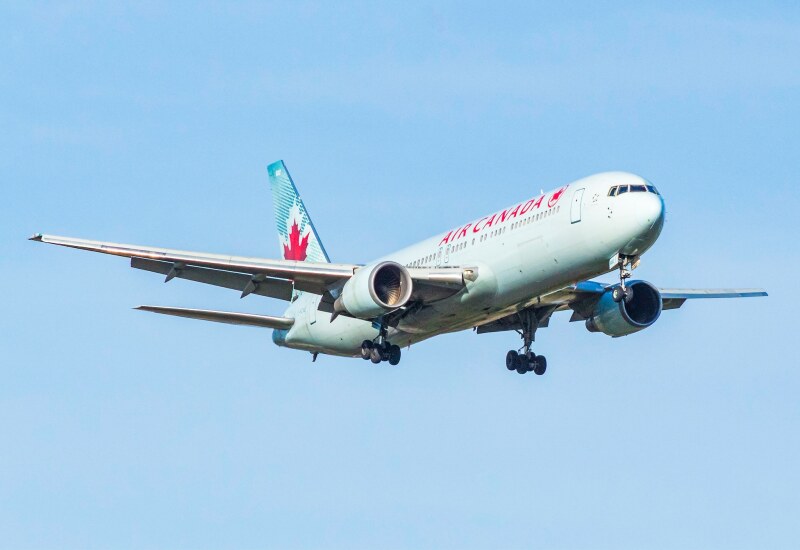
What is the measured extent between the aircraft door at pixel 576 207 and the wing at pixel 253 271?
3781 mm

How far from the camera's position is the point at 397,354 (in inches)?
1956

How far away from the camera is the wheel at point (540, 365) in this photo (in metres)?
52.1

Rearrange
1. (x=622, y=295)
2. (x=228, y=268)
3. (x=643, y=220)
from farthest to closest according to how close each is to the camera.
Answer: (x=228, y=268) < (x=622, y=295) < (x=643, y=220)

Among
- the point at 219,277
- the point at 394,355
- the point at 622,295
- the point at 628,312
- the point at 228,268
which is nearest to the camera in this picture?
the point at 622,295

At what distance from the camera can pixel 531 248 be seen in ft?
148

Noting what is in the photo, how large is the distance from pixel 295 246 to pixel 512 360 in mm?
11158

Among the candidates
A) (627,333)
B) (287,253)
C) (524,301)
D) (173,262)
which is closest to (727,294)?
(627,333)

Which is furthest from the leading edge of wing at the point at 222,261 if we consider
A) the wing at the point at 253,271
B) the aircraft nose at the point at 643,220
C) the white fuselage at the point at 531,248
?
the aircraft nose at the point at 643,220

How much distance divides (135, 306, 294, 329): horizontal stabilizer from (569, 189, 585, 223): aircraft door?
12.4 m

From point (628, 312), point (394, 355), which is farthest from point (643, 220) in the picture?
point (394, 355)

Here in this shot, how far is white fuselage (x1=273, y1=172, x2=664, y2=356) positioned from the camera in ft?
143

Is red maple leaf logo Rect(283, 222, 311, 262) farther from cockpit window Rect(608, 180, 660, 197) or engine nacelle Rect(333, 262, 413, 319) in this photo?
cockpit window Rect(608, 180, 660, 197)

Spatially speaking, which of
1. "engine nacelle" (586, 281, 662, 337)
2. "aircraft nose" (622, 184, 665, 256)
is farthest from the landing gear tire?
"engine nacelle" (586, 281, 662, 337)

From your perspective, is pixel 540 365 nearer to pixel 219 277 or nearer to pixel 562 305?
pixel 562 305
